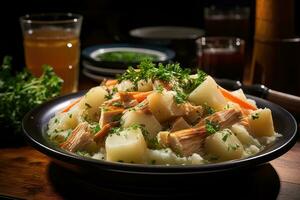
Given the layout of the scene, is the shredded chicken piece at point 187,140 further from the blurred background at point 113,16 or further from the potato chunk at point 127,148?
the blurred background at point 113,16

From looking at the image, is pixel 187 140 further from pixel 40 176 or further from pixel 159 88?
pixel 40 176

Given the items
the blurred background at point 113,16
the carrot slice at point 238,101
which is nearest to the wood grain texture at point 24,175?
the carrot slice at point 238,101

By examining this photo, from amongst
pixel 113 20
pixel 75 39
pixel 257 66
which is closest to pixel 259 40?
pixel 257 66

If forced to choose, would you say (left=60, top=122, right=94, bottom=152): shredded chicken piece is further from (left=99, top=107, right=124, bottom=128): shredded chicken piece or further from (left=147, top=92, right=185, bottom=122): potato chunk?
(left=147, top=92, right=185, bottom=122): potato chunk

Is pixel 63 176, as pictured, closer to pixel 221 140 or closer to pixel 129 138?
pixel 129 138

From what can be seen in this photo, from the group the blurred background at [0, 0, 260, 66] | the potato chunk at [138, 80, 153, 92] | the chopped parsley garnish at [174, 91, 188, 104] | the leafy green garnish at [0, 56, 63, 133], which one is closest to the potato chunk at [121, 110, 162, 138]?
the chopped parsley garnish at [174, 91, 188, 104]
